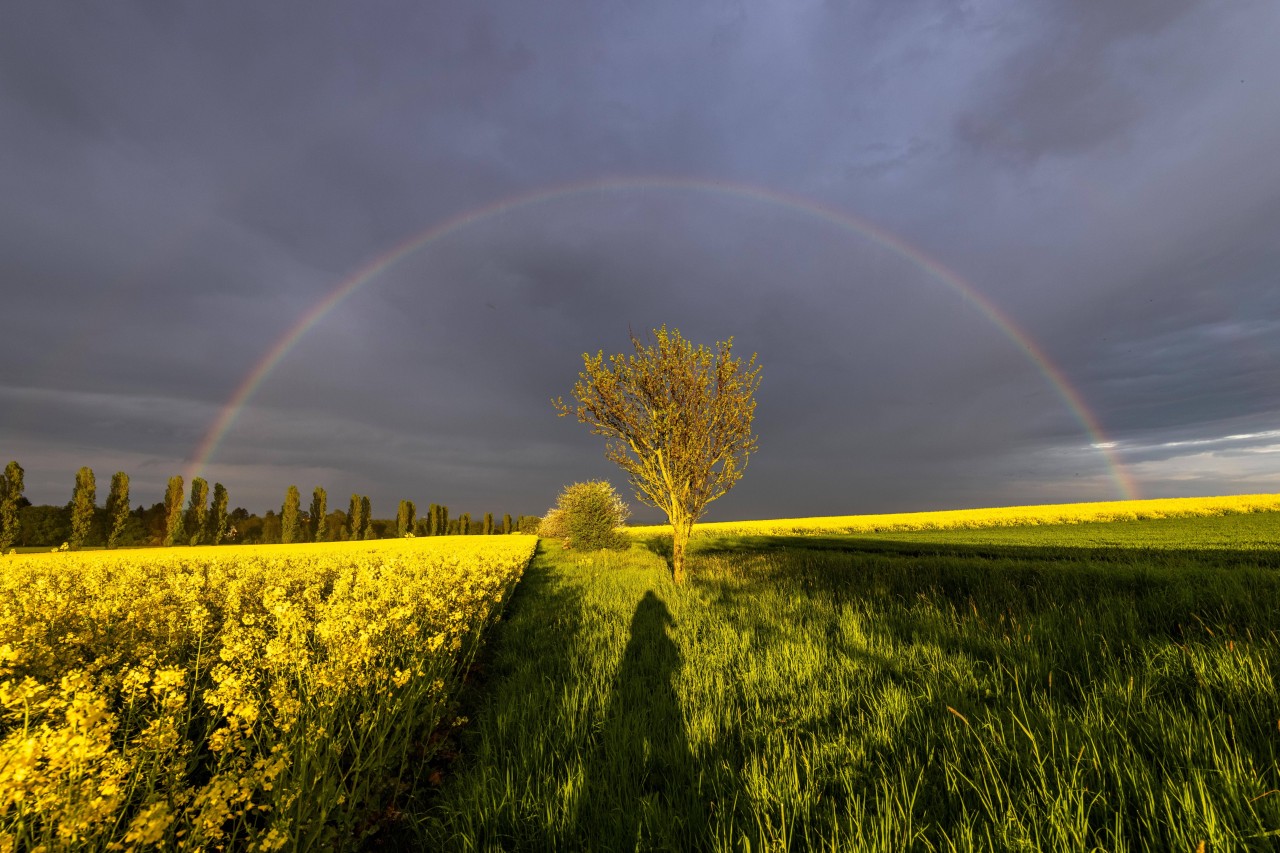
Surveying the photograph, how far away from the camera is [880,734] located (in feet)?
12.3

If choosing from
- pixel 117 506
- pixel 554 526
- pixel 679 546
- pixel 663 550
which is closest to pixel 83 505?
pixel 117 506

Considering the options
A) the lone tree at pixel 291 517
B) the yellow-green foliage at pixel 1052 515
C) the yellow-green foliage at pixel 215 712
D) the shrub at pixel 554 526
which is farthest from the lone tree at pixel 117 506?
the yellow-green foliage at pixel 1052 515

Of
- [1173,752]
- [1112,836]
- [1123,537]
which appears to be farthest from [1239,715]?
[1123,537]

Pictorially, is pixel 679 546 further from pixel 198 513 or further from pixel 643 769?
pixel 198 513

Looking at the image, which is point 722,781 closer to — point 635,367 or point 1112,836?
point 1112,836

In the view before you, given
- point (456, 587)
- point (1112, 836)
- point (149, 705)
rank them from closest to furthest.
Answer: point (1112, 836), point (149, 705), point (456, 587)

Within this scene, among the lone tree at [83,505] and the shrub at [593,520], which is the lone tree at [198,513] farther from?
the shrub at [593,520]

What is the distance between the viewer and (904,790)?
106 inches

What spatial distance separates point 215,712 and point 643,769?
382 centimetres

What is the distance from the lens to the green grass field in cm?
259

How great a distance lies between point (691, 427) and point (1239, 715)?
11843mm

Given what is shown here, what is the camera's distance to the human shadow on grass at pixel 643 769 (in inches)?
115

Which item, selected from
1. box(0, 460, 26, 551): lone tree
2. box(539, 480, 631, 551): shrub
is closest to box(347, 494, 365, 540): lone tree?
box(0, 460, 26, 551): lone tree

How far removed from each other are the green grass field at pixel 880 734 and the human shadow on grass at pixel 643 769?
2 centimetres
